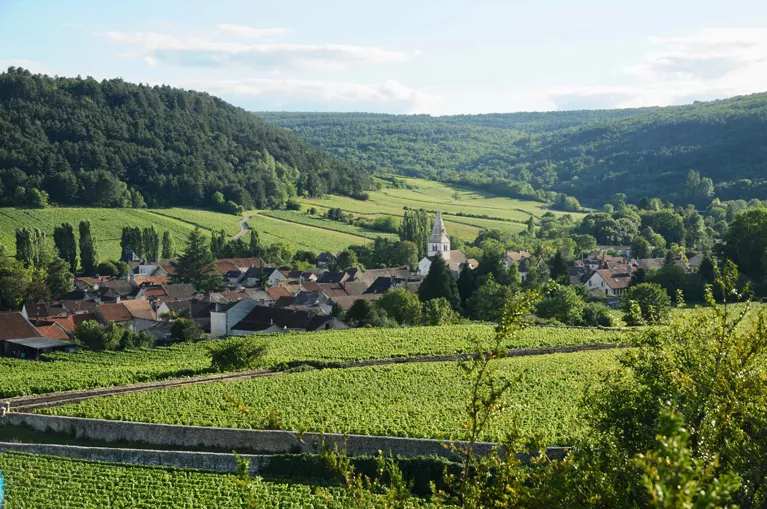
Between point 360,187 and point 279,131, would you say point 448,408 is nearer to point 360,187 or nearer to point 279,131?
point 360,187

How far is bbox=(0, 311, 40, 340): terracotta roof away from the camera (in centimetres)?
5216

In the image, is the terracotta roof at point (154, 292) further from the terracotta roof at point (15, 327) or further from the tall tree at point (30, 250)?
the terracotta roof at point (15, 327)

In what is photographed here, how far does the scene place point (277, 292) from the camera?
71.1 meters

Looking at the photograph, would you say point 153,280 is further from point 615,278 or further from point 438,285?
point 615,278

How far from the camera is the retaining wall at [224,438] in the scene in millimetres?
26688

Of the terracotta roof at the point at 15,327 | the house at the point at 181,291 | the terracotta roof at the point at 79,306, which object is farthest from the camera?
the house at the point at 181,291

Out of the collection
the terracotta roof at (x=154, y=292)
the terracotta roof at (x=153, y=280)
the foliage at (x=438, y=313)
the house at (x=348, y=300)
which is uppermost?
the foliage at (x=438, y=313)

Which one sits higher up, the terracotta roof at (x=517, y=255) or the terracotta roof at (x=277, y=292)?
the terracotta roof at (x=517, y=255)

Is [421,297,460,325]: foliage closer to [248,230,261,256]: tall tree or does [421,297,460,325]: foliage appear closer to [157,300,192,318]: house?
[157,300,192,318]: house

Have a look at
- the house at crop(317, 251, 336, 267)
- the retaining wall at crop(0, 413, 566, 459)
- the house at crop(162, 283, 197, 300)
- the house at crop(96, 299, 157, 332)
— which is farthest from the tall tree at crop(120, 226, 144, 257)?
the retaining wall at crop(0, 413, 566, 459)

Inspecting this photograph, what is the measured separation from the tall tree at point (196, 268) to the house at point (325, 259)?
1557cm

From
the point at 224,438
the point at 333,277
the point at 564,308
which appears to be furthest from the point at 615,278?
the point at 224,438

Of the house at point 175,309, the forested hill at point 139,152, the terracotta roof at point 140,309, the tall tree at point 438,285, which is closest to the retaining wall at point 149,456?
the terracotta roof at point 140,309

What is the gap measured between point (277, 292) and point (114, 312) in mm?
14697
